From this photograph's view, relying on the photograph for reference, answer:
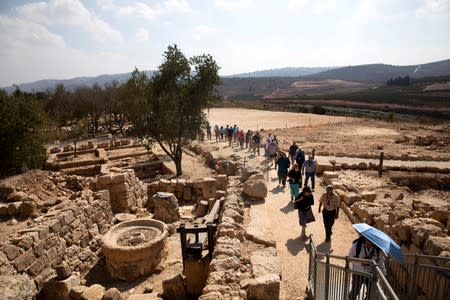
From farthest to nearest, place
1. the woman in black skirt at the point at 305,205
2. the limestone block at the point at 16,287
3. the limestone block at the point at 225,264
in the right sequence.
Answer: the woman in black skirt at the point at 305,205 → the limestone block at the point at 225,264 → the limestone block at the point at 16,287

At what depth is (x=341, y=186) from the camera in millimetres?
13555

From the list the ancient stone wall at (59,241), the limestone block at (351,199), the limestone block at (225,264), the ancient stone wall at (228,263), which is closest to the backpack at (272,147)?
the limestone block at (351,199)

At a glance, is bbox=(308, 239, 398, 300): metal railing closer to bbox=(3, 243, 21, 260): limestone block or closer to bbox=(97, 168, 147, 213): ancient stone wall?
bbox=(3, 243, 21, 260): limestone block

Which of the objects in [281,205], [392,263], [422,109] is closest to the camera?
[392,263]

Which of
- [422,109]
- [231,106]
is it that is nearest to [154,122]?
[231,106]

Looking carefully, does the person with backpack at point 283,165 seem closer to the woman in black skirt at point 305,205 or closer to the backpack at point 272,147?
the backpack at point 272,147

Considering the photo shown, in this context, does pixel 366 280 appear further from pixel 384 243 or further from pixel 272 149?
pixel 272 149

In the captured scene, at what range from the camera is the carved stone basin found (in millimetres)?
9875

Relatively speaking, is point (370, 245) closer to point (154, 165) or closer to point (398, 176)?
point (398, 176)

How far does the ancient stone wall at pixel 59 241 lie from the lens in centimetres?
823

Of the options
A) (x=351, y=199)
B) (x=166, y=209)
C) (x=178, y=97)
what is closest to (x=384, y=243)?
(x=351, y=199)

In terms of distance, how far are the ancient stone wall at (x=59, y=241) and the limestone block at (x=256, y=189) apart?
603 centimetres

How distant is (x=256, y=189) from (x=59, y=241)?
285 inches

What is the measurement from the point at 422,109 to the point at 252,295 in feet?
236
